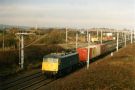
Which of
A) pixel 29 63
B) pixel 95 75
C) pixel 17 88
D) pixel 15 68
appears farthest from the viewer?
pixel 29 63

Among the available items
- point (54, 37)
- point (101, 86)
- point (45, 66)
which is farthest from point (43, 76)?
point (54, 37)

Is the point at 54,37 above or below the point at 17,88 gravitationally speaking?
above

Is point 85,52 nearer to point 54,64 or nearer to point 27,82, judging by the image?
point 54,64

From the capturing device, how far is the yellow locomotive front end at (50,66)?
2528 centimetres

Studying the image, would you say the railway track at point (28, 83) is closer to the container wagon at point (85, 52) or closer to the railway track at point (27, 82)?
the railway track at point (27, 82)

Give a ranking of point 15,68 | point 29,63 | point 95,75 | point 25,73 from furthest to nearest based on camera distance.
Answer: point 29,63 → point 15,68 → point 25,73 → point 95,75

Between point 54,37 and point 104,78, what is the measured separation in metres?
48.5

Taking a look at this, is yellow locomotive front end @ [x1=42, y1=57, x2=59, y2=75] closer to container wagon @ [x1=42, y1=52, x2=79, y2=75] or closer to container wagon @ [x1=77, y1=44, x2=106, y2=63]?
container wagon @ [x1=42, y1=52, x2=79, y2=75]

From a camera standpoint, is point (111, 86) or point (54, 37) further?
point (54, 37)

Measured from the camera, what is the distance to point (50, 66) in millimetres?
25484

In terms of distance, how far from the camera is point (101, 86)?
60.6 feet

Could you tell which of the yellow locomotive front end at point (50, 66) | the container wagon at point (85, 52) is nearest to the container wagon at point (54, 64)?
the yellow locomotive front end at point (50, 66)

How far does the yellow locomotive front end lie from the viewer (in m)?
25.3

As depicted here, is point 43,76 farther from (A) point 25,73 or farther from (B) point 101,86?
(B) point 101,86
